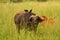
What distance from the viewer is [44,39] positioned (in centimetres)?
410

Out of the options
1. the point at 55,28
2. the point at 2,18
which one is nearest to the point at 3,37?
the point at 55,28

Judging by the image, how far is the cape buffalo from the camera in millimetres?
4539

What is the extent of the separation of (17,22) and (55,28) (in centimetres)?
80

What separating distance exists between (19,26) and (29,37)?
1077 millimetres

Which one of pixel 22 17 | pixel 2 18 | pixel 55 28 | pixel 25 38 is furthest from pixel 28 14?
pixel 2 18

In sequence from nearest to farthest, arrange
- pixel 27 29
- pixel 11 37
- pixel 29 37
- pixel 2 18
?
pixel 29 37 < pixel 11 37 < pixel 27 29 < pixel 2 18

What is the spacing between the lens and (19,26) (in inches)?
194

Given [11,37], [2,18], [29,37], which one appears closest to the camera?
[29,37]

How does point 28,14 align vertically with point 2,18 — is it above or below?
above

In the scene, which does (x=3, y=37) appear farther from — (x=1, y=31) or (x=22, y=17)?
(x=22, y=17)

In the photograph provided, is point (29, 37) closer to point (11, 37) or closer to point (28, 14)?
point (11, 37)

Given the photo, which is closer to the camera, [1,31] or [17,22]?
[1,31]

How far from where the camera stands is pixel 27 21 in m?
4.73

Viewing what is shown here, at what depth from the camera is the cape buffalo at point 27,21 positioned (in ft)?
14.9
